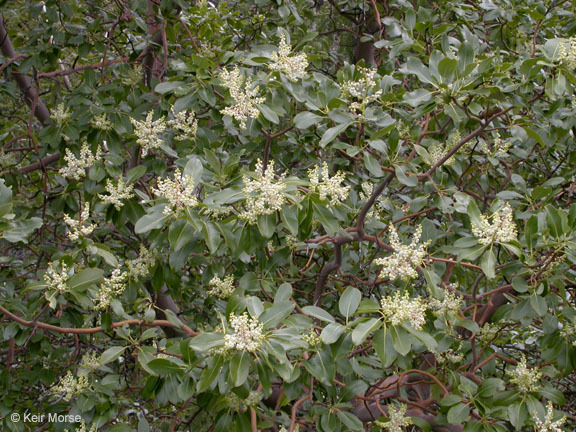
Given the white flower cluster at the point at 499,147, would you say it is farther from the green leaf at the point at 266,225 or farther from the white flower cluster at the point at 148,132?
the white flower cluster at the point at 148,132

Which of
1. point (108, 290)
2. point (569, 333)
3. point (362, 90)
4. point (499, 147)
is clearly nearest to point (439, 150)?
point (499, 147)

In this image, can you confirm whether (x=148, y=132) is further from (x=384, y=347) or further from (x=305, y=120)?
(x=384, y=347)

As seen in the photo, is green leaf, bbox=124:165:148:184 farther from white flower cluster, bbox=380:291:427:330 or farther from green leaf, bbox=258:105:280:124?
white flower cluster, bbox=380:291:427:330

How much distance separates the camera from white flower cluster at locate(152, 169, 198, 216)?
7.09ft

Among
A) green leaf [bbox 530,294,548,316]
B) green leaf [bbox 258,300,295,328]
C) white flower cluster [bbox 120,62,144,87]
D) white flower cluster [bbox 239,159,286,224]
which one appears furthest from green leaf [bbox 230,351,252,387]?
white flower cluster [bbox 120,62,144,87]

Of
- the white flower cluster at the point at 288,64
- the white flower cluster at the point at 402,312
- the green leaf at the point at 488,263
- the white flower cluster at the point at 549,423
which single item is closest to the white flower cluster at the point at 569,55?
the green leaf at the point at 488,263

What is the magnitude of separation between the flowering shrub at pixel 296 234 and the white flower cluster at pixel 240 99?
1 centimetres

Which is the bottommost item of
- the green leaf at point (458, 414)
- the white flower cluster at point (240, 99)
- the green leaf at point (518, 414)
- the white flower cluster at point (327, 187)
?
the green leaf at point (458, 414)

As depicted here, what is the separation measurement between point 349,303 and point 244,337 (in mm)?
530

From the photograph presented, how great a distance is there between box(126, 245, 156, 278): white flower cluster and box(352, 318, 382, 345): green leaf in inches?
46.1

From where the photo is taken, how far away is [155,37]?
3.69m

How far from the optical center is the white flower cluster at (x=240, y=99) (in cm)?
246

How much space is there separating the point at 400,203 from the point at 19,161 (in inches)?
A: 113

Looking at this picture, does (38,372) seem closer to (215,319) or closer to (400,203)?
(215,319)
